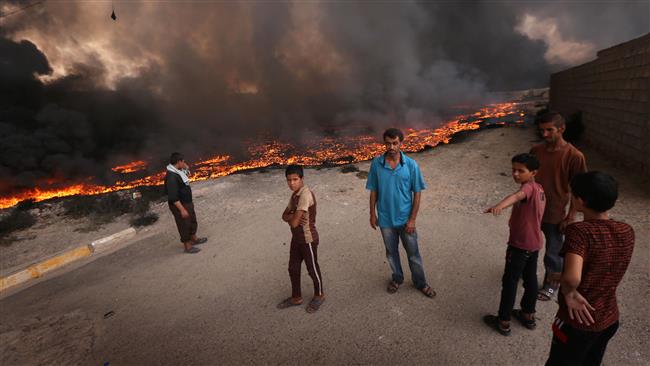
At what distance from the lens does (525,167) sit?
249 centimetres

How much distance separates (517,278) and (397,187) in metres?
1.43

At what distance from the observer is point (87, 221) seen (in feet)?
24.2

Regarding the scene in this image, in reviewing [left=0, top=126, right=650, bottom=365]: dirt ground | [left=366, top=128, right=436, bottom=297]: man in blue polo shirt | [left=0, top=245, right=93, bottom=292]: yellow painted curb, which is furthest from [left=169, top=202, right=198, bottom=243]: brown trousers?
[left=366, top=128, right=436, bottom=297]: man in blue polo shirt

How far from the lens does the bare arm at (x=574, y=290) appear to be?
5.05 feet

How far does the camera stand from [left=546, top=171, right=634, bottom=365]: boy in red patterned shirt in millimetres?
1540

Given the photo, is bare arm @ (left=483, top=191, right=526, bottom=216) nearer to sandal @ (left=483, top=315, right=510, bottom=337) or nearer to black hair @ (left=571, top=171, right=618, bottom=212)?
black hair @ (left=571, top=171, right=618, bottom=212)

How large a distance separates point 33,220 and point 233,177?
5170 millimetres

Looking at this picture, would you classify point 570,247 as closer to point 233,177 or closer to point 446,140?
point 233,177

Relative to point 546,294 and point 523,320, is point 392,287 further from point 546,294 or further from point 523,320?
point 546,294

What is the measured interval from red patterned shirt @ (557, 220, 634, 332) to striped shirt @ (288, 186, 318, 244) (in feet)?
7.05

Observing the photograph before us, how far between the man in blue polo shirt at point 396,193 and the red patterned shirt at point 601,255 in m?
1.60

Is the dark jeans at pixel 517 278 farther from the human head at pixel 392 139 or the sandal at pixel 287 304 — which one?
the sandal at pixel 287 304

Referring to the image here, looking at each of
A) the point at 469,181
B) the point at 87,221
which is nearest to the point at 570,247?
the point at 469,181

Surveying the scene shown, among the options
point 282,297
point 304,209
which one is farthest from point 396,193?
point 282,297
